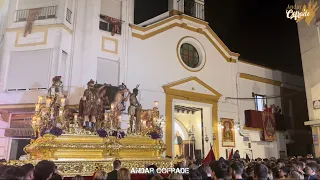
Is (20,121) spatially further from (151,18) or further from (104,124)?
(151,18)

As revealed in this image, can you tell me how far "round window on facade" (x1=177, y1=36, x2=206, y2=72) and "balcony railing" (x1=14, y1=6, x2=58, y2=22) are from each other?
6.83m

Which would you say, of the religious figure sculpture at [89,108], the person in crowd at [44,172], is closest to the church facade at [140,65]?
the religious figure sculpture at [89,108]

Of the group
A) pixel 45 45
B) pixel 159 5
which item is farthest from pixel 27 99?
pixel 159 5

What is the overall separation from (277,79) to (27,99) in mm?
16271

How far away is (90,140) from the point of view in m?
8.17

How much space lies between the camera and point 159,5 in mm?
18969

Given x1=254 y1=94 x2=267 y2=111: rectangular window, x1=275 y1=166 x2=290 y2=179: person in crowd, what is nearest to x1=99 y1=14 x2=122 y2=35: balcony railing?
x1=254 y1=94 x2=267 y2=111: rectangular window

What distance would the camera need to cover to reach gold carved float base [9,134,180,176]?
7.41 meters

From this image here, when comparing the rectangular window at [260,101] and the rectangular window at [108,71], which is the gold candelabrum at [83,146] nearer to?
the rectangular window at [108,71]

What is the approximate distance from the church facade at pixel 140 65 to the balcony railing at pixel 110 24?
2.0 inches

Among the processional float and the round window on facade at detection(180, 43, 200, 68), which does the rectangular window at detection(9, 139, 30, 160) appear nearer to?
the processional float

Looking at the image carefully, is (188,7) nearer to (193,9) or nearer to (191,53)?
(193,9)

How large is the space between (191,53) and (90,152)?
1074 cm

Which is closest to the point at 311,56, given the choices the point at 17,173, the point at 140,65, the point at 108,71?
the point at 140,65
